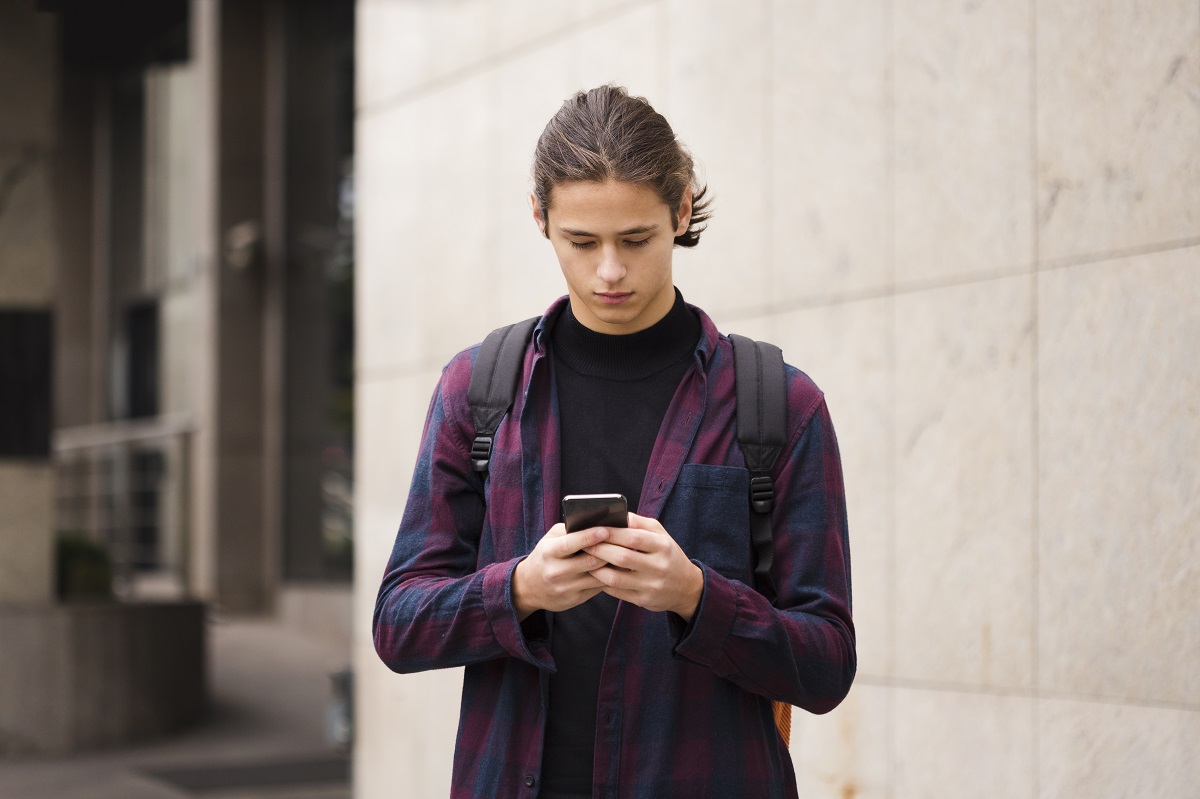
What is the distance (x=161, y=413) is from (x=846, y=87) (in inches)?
691

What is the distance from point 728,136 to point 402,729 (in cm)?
356

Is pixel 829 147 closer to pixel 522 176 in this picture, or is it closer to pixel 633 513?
pixel 522 176

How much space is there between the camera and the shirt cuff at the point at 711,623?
2264 mm

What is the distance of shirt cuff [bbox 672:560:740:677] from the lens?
226 centimetres

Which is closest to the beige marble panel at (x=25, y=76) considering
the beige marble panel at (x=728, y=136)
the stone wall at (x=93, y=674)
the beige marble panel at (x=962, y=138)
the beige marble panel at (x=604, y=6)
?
the stone wall at (x=93, y=674)

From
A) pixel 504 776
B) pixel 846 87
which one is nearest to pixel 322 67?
pixel 846 87

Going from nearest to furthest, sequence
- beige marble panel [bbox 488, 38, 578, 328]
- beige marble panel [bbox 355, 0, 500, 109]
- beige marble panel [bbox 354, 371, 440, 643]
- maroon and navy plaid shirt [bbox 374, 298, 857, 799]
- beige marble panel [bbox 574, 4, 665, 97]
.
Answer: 1. maroon and navy plaid shirt [bbox 374, 298, 857, 799]
2. beige marble panel [bbox 574, 4, 665, 97]
3. beige marble panel [bbox 488, 38, 578, 328]
4. beige marble panel [bbox 355, 0, 500, 109]
5. beige marble panel [bbox 354, 371, 440, 643]

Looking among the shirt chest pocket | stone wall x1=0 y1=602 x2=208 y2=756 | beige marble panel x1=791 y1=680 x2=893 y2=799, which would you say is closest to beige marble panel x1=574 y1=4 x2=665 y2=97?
beige marble panel x1=791 y1=680 x2=893 y2=799

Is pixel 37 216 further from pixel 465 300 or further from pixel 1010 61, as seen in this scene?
pixel 1010 61

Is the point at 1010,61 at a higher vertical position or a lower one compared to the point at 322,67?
lower

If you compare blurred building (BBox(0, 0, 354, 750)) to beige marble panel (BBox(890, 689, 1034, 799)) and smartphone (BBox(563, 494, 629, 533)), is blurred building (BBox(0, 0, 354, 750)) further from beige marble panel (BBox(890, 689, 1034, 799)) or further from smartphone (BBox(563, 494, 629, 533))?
smartphone (BBox(563, 494, 629, 533))

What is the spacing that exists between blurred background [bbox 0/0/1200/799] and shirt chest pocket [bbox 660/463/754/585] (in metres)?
2.10

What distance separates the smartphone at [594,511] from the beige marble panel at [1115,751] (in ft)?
8.31

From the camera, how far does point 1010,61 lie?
15.3ft
